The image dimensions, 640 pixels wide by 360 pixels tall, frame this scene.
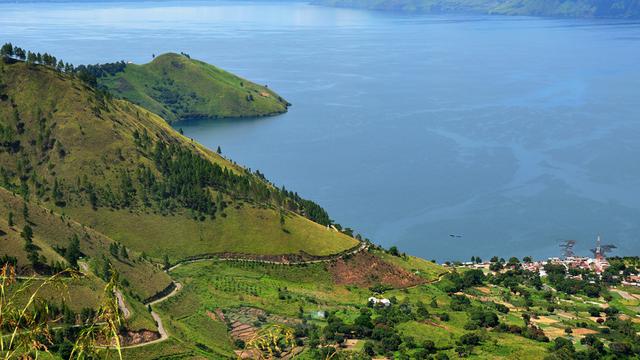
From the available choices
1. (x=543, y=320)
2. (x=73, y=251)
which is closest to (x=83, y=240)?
(x=73, y=251)

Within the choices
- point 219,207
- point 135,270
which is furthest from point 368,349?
point 219,207

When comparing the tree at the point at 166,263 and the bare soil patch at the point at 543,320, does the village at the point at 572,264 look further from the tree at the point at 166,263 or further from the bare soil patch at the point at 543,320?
the tree at the point at 166,263

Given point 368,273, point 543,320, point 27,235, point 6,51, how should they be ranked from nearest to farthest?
point 27,235 → point 543,320 → point 368,273 → point 6,51

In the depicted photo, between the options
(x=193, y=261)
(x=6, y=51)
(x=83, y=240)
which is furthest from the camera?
(x=6, y=51)

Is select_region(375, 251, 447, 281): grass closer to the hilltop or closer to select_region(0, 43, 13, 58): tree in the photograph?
the hilltop

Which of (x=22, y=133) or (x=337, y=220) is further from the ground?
(x=22, y=133)

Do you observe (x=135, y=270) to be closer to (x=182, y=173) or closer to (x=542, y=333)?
(x=182, y=173)

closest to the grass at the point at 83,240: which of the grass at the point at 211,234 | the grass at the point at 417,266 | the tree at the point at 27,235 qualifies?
the tree at the point at 27,235

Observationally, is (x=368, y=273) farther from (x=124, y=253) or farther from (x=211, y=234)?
(x=124, y=253)
